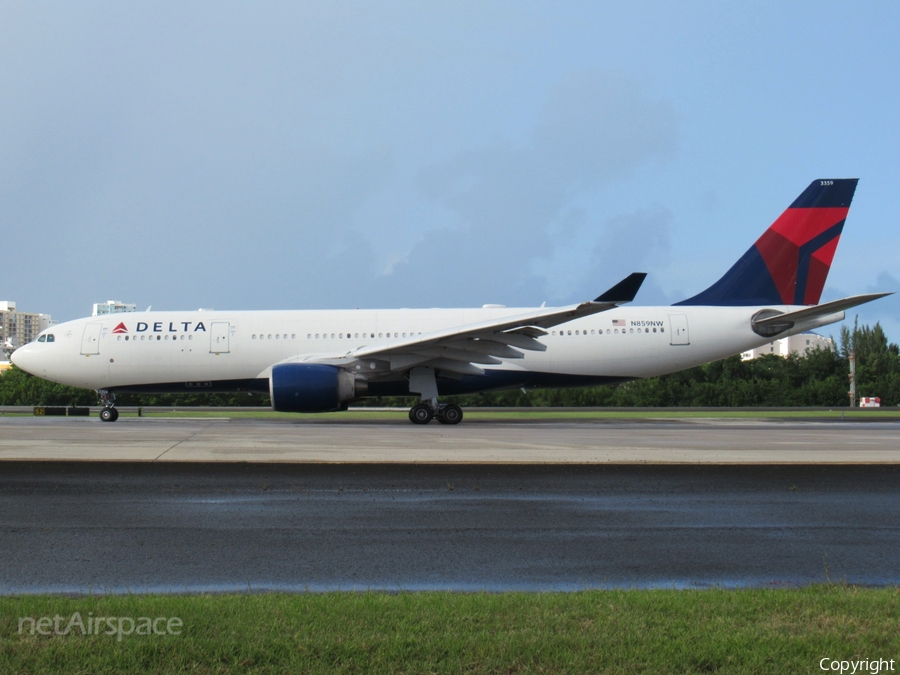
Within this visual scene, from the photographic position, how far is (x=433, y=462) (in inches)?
419

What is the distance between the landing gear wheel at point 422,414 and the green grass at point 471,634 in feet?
52.1

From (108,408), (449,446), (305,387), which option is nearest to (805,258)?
(449,446)

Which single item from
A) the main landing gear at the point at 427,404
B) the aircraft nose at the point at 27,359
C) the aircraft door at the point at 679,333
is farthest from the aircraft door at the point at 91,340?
the aircraft door at the point at 679,333

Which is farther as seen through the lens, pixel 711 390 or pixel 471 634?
pixel 711 390

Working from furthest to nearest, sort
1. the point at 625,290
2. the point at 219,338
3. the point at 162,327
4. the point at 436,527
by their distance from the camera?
the point at 162,327 < the point at 219,338 < the point at 625,290 < the point at 436,527

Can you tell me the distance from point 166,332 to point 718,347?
15.9m

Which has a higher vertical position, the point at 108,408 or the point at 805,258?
the point at 805,258

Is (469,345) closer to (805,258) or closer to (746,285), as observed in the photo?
(746,285)

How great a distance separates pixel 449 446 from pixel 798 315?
12.7 m

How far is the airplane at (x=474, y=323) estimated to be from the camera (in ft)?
70.5

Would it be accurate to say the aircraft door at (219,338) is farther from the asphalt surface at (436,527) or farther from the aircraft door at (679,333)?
the aircraft door at (679,333)

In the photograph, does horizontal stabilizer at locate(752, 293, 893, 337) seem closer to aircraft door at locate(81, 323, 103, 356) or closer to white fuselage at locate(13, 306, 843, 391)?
white fuselage at locate(13, 306, 843, 391)

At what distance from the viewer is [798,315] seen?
69.3ft

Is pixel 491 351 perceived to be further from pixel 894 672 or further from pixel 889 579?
pixel 894 672
